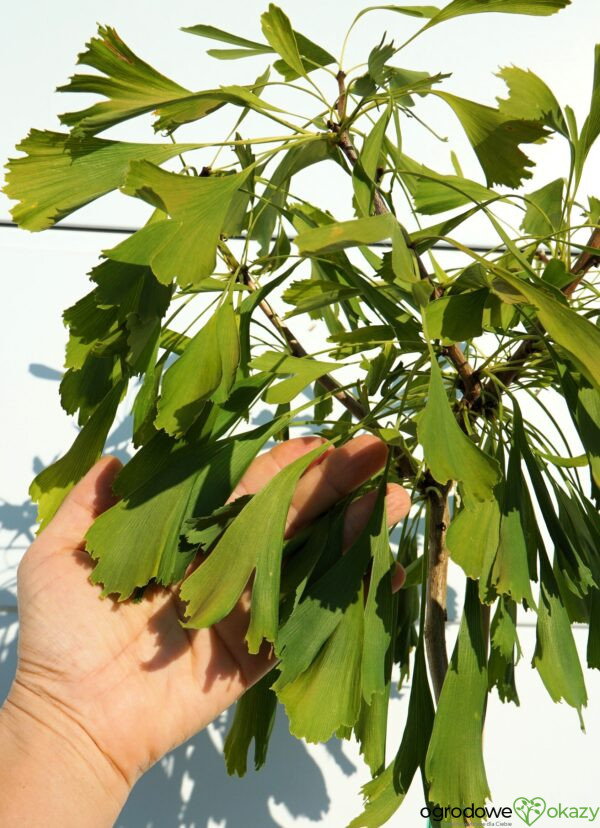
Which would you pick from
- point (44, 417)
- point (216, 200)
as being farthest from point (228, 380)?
point (44, 417)

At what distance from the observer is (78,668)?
0.53 meters

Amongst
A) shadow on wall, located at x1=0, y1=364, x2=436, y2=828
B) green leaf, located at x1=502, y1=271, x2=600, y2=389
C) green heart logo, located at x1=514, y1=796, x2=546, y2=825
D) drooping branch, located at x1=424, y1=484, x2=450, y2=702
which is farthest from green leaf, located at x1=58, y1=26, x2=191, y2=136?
green heart logo, located at x1=514, y1=796, x2=546, y2=825

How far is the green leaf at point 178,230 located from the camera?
35cm

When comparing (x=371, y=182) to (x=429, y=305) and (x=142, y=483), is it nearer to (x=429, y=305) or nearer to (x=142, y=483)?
(x=429, y=305)

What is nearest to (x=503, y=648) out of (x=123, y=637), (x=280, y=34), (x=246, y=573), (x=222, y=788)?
(x=246, y=573)

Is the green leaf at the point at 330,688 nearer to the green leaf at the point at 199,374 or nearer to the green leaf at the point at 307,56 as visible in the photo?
the green leaf at the point at 199,374

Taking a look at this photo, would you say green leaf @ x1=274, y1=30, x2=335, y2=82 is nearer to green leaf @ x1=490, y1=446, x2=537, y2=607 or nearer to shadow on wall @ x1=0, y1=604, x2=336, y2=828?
green leaf @ x1=490, y1=446, x2=537, y2=607

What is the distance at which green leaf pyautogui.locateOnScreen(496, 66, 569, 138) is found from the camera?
0.49m

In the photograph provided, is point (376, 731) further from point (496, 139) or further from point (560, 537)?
point (496, 139)

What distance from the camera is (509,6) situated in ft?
1.38

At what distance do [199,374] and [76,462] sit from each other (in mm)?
173

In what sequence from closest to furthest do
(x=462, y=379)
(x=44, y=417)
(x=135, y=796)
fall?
(x=462, y=379)
(x=135, y=796)
(x=44, y=417)

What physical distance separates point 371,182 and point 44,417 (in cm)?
63

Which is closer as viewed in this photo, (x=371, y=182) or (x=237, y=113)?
(x=371, y=182)
